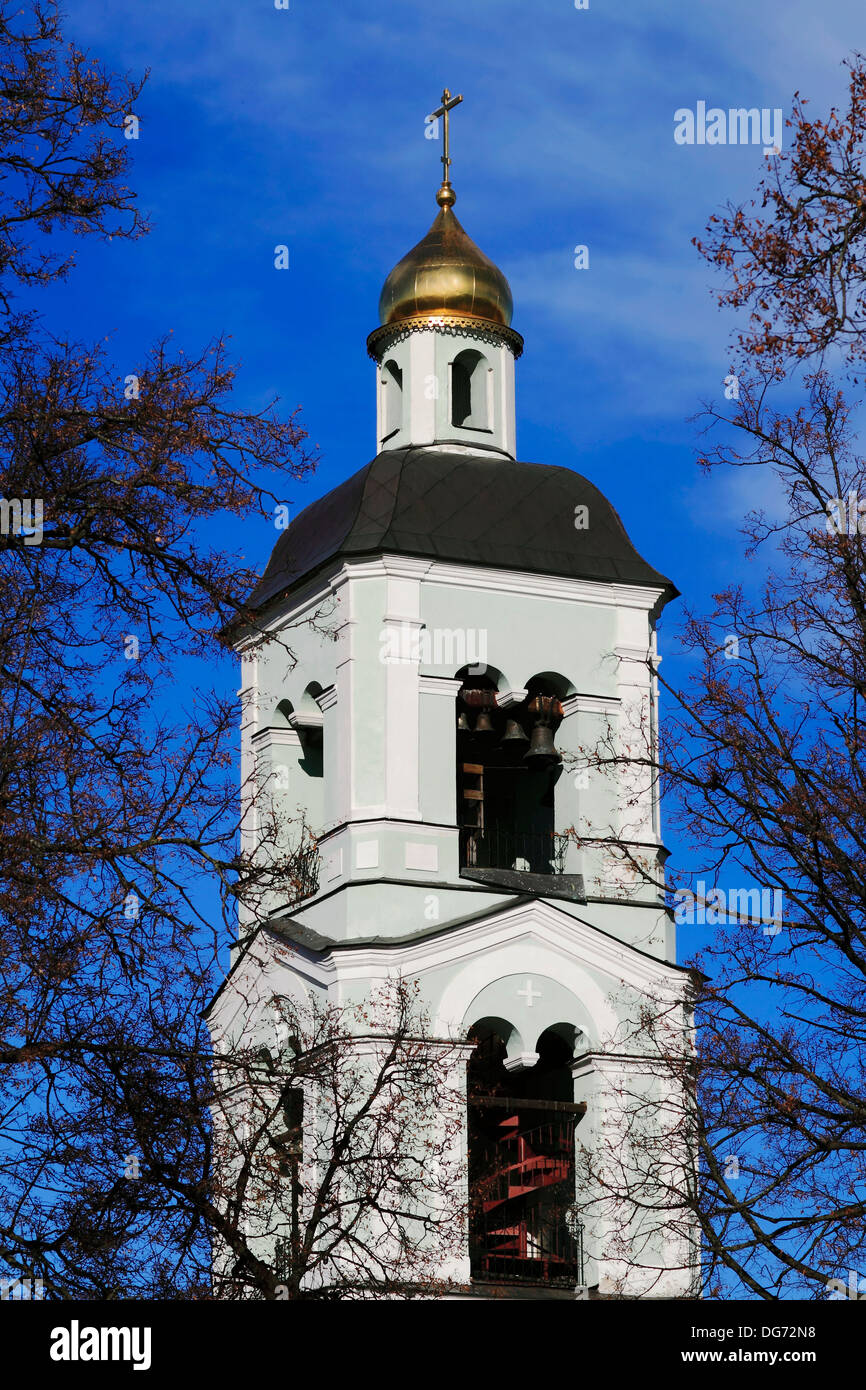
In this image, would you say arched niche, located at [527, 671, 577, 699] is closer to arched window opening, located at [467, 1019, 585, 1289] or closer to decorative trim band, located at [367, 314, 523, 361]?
arched window opening, located at [467, 1019, 585, 1289]

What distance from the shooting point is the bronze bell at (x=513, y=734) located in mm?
30000

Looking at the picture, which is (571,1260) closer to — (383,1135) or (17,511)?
(383,1135)

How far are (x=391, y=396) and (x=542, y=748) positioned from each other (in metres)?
5.26

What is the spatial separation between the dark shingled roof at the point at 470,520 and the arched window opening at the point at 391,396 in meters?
1.47

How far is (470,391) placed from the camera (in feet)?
108

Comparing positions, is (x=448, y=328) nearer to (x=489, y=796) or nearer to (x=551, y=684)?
(x=551, y=684)

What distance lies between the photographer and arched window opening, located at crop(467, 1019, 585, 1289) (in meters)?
27.8

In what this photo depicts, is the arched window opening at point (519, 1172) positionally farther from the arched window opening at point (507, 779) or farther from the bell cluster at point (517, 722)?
the bell cluster at point (517, 722)

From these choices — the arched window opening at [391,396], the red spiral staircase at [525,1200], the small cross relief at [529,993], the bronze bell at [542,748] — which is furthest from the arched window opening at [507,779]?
the arched window opening at [391,396]

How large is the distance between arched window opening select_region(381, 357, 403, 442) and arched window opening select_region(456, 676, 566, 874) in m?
4.06

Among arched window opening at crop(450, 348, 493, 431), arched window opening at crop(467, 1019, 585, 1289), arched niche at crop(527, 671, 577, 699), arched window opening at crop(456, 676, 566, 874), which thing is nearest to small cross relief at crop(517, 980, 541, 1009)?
arched window opening at crop(467, 1019, 585, 1289)

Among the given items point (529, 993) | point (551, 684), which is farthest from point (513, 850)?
point (529, 993)

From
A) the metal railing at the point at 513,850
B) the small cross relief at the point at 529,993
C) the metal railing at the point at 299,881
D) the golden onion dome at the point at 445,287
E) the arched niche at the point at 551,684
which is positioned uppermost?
the golden onion dome at the point at 445,287

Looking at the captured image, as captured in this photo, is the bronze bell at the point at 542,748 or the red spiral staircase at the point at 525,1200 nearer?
the red spiral staircase at the point at 525,1200
